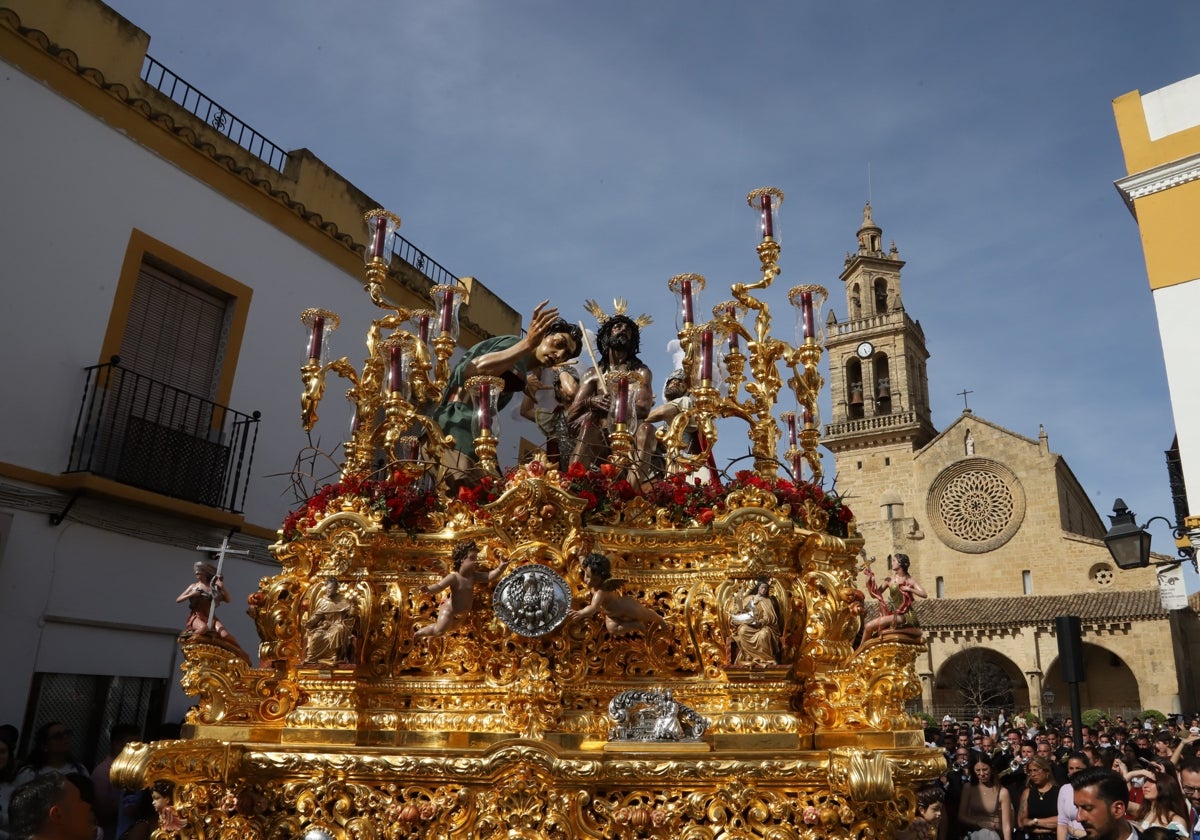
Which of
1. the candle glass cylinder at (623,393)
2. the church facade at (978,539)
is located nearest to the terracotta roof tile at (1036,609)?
the church facade at (978,539)

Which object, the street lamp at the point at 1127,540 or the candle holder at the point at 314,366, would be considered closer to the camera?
the candle holder at the point at 314,366

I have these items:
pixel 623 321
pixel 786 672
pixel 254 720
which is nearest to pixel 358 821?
pixel 254 720

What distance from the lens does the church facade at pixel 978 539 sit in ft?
125

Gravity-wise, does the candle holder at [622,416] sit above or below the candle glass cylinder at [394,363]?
below

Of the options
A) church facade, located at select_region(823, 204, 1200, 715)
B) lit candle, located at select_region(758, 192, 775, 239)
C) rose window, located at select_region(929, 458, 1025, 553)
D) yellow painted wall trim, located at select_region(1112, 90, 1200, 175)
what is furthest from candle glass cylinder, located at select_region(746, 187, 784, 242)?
rose window, located at select_region(929, 458, 1025, 553)

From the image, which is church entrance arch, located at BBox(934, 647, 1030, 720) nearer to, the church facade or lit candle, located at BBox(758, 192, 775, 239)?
the church facade

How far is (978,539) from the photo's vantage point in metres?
45.3

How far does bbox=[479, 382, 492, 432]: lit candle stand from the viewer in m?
6.65

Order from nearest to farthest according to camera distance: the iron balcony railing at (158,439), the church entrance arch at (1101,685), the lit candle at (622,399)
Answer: the lit candle at (622,399)
the iron balcony railing at (158,439)
the church entrance arch at (1101,685)

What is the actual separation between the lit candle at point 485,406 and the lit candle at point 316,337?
1.46 meters

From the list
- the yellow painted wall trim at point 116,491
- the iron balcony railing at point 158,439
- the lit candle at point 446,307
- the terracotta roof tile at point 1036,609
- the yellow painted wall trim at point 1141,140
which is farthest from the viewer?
the terracotta roof tile at point 1036,609

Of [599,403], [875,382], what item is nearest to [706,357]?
[599,403]

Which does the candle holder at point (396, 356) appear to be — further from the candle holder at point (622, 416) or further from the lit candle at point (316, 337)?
the candle holder at point (622, 416)

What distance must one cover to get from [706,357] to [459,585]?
2369 mm
